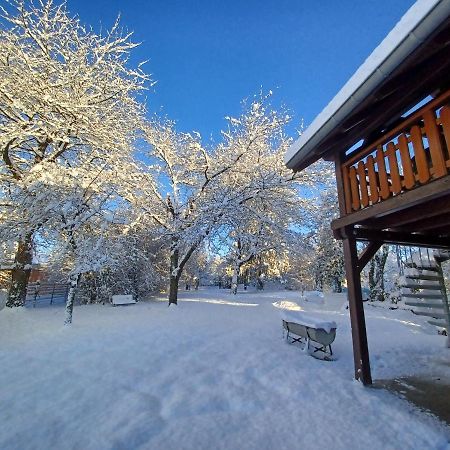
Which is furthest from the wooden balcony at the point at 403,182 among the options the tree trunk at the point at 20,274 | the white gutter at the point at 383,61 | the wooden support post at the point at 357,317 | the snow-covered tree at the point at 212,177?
the tree trunk at the point at 20,274

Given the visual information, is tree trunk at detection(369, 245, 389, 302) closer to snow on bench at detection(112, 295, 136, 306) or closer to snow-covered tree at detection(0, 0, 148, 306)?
snow on bench at detection(112, 295, 136, 306)

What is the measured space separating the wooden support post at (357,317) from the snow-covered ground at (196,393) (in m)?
0.29

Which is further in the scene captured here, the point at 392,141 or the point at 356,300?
the point at 356,300

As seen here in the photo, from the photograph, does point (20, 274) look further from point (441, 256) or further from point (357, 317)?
point (441, 256)

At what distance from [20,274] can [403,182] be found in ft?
36.3

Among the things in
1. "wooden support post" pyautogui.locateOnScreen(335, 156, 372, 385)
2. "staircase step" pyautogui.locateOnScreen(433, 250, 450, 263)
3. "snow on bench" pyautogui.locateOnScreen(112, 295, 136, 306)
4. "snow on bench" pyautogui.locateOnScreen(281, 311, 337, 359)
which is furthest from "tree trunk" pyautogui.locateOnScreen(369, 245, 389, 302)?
"wooden support post" pyautogui.locateOnScreen(335, 156, 372, 385)

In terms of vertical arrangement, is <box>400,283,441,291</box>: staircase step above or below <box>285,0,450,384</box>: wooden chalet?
below

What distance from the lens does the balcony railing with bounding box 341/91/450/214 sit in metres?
3.29

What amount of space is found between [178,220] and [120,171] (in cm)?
316

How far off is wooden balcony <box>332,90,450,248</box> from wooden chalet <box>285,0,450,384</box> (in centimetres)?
1

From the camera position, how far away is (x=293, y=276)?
121 ft

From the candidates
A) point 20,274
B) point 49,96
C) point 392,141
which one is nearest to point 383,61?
point 392,141

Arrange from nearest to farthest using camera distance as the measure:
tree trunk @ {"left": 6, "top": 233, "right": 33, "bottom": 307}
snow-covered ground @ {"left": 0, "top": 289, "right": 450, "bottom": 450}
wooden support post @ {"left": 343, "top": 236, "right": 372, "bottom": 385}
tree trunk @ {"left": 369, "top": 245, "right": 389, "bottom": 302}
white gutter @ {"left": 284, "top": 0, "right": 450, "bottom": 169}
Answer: white gutter @ {"left": 284, "top": 0, "right": 450, "bottom": 169} < snow-covered ground @ {"left": 0, "top": 289, "right": 450, "bottom": 450} < wooden support post @ {"left": 343, "top": 236, "right": 372, "bottom": 385} < tree trunk @ {"left": 6, "top": 233, "right": 33, "bottom": 307} < tree trunk @ {"left": 369, "top": 245, "right": 389, "bottom": 302}

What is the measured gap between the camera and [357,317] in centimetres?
461
